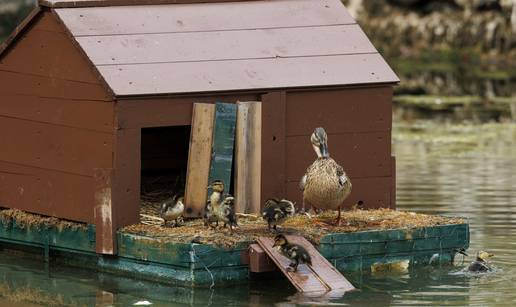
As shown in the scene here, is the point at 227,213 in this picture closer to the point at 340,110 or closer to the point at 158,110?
the point at 158,110

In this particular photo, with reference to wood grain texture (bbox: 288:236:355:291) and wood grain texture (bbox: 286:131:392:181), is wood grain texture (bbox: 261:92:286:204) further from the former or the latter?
wood grain texture (bbox: 288:236:355:291)

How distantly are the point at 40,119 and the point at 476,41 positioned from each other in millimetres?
32372

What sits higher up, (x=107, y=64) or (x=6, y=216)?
(x=107, y=64)

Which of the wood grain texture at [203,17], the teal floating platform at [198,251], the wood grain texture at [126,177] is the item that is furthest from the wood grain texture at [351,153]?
the wood grain texture at [126,177]

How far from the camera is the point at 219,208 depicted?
517 inches

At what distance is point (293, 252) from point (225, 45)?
274 cm

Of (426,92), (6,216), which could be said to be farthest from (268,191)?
(426,92)

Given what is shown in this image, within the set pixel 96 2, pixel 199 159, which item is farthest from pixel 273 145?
pixel 96 2

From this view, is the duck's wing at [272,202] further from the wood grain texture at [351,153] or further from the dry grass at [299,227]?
the wood grain texture at [351,153]

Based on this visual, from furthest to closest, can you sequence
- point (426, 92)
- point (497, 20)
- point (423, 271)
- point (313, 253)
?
1. point (497, 20)
2. point (426, 92)
3. point (423, 271)
4. point (313, 253)

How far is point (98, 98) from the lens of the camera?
534 inches

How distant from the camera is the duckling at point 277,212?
13219 millimetres

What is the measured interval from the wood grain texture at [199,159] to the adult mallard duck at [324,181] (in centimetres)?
94

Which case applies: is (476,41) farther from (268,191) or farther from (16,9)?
(268,191)
